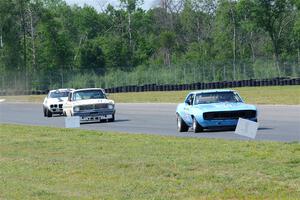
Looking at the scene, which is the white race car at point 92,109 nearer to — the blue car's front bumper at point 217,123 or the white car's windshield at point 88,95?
the white car's windshield at point 88,95

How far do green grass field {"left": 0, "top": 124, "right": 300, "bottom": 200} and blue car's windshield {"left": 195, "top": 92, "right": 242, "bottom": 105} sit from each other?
15.5 feet

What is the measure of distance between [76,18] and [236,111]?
8660cm

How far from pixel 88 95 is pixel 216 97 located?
10322mm

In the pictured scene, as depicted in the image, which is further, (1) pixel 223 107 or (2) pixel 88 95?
(2) pixel 88 95

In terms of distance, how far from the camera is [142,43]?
327 feet

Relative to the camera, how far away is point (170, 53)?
106 m

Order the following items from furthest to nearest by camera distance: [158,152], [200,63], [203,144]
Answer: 1. [200,63]
2. [203,144]
3. [158,152]

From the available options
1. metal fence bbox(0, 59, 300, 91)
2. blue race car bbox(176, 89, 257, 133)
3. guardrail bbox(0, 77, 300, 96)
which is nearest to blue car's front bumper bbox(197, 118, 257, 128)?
blue race car bbox(176, 89, 257, 133)

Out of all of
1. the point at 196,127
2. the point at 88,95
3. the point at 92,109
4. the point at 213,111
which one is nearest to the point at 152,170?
the point at 213,111

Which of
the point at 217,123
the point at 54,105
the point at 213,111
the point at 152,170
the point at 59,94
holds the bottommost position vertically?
the point at 152,170

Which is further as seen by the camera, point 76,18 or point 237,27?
point 76,18

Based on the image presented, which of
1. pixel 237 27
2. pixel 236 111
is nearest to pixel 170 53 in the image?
pixel 237 27

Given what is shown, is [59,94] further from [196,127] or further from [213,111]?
[213,111]

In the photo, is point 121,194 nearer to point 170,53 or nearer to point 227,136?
point 227,136
